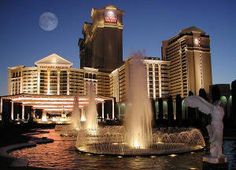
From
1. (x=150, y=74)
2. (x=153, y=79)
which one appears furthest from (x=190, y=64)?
(x=150, y=74)

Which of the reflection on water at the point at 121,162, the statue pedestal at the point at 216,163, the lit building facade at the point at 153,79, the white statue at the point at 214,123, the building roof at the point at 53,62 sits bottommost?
the reflection on water at the point at 121,162

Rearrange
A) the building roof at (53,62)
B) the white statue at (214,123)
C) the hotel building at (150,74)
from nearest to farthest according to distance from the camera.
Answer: the white statue at (214,123)
the building roof at (53,62)
the hotel building at (150,74)

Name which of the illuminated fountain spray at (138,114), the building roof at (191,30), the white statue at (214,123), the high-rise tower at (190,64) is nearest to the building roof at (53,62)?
the high-rise tower at (190,64)

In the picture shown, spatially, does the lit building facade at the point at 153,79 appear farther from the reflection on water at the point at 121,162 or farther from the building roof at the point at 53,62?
the reflection on water at the point at 121,162

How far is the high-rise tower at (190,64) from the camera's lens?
18025 centimetres

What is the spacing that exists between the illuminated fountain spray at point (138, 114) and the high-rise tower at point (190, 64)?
160 metres

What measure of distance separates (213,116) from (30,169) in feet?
22.9

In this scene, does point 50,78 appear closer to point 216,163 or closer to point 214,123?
point 214,123

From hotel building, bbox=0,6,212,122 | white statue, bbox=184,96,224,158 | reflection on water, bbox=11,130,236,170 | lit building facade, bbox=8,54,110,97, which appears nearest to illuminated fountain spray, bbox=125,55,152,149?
reflection on water, bbox=11,130,236,170

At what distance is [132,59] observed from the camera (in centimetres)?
2422

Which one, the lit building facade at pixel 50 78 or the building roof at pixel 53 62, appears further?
the building roof at pixel 53 62

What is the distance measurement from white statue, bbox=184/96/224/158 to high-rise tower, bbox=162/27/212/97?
170917 mm

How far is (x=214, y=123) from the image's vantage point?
446 inches

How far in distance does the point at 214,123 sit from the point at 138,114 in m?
10.9
